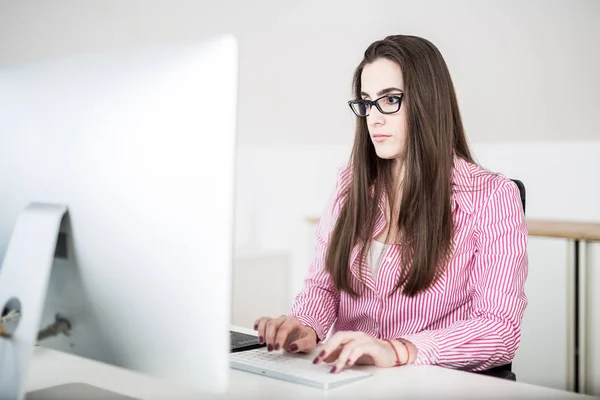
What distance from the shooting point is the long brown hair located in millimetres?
1659

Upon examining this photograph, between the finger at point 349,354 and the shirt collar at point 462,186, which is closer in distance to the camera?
the finger at point 349,354

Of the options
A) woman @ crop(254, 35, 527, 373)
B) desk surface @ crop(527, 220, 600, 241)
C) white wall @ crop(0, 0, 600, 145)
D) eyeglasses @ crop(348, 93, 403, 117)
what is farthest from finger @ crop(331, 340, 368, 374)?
white wall @ crop(0, 0, 600, 145)

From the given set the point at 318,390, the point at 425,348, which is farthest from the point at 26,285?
the point at 425,348

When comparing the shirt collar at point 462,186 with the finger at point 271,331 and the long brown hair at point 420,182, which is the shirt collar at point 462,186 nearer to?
the long brown hair at point 420,182

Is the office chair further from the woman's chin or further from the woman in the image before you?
the woman's chin

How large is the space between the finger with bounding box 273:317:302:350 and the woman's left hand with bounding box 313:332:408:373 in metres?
0.13

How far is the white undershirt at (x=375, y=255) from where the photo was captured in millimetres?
1742

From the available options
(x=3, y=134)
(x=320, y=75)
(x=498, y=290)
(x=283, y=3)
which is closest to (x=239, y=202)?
(x=320, y=75)

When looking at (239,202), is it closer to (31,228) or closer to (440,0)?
(440,0)

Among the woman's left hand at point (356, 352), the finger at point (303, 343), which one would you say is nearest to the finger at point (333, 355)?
the woman's left hand at point (356, 352)

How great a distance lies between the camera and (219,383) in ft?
2.88

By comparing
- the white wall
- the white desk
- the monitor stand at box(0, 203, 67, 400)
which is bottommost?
the white desk

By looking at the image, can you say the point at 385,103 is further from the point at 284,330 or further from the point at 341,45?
the point at 341,45

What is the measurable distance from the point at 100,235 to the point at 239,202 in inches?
124
